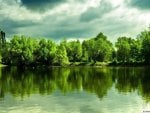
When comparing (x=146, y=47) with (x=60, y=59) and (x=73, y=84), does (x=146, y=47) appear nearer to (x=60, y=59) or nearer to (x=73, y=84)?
(x=60, y=59)

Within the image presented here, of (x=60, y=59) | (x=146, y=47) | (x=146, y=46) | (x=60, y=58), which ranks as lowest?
(x=60, y=59)

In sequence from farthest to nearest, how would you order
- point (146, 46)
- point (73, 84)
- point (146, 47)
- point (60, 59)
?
point (60, 59)
point (146, 46)
point (146, 47)
point (73, 84)

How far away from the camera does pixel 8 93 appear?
54.2 meters

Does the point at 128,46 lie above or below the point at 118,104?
above

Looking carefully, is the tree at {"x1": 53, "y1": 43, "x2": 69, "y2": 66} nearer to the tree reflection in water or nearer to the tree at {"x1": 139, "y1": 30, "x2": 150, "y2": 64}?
the tree at {"x1": 139, "y1": 30, "x2": 150, "y2": 64}

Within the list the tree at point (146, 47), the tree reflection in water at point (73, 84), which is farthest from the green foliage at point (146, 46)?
the tree reflection in water at point (73, 84)

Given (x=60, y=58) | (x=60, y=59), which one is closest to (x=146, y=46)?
(x=60, y=58)

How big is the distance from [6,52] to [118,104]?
15944cm

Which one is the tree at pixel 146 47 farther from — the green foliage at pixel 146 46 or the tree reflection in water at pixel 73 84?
the tree reflection in water at pixel 73 84

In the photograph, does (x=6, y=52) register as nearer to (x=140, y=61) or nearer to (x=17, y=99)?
(x=140, y=61)

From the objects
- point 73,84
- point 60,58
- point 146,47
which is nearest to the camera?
point 73,84

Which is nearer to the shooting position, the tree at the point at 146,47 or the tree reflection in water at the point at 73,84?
the tree reflection in water at the point at 73,84

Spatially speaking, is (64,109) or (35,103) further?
(35,103)

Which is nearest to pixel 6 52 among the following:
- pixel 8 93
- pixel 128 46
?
pixel 128 46
